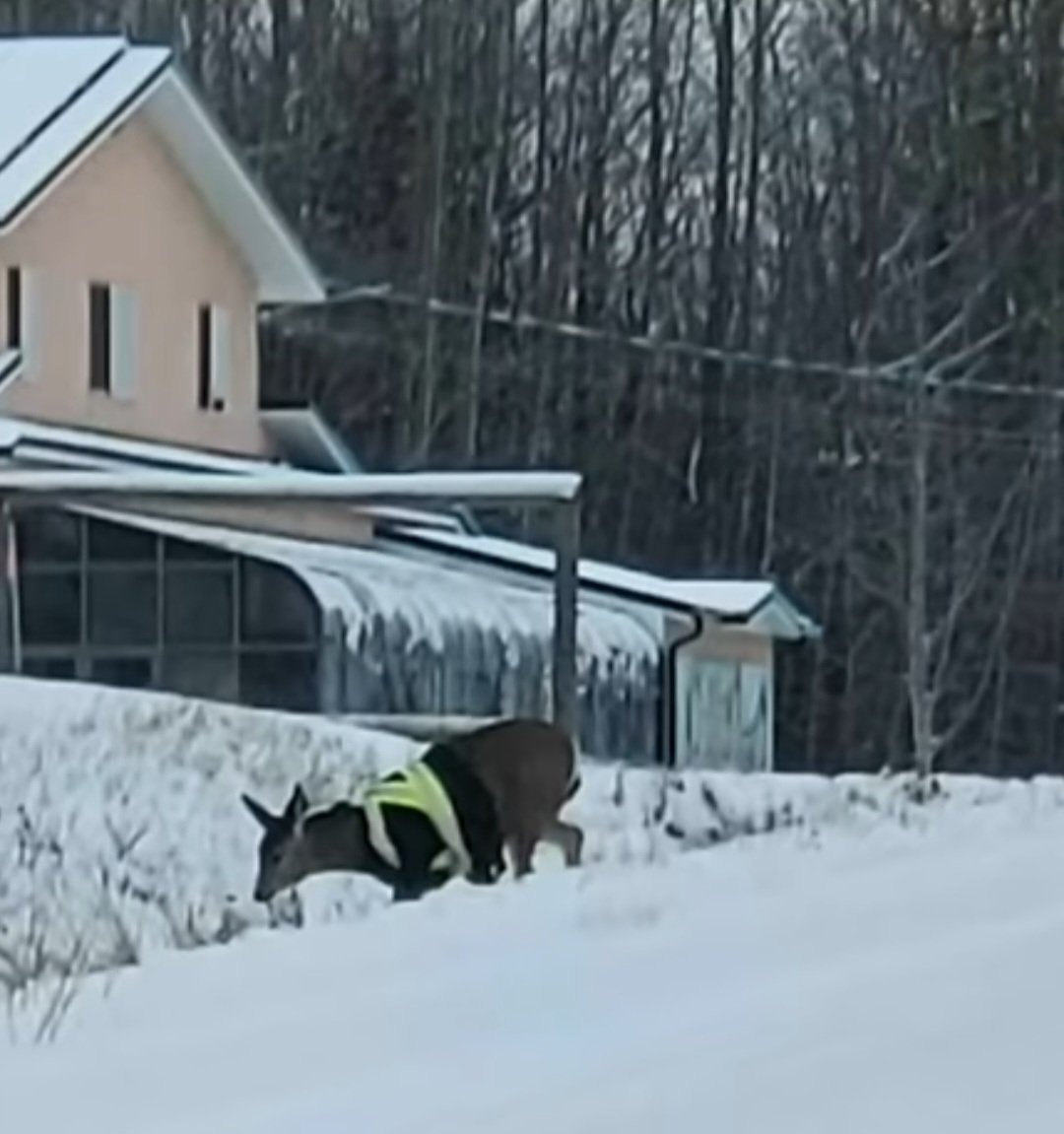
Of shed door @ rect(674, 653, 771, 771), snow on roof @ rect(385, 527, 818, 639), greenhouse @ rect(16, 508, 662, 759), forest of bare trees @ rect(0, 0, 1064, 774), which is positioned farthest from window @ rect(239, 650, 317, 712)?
forest of bare trees @ rect(0, 0, 1064, 774)

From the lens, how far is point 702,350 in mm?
49562

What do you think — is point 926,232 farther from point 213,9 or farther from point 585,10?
point 213,9

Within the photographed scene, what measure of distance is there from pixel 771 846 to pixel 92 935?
2659mm

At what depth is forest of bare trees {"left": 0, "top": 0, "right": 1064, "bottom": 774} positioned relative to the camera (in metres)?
48.4

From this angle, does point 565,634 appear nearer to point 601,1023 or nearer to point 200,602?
point 200,602

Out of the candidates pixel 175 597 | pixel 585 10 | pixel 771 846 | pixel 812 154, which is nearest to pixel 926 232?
pixel 812 154

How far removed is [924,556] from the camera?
44469 mm

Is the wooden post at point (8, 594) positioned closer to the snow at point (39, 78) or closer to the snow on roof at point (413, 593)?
the snow on roof at point (413, 593)

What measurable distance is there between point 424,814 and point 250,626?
1999cm

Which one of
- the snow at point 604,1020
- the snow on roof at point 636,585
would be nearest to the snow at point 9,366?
the snow on roof at point 636,585

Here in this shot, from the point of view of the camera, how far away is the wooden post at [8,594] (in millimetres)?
29958

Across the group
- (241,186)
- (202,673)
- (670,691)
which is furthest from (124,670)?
(241,186)

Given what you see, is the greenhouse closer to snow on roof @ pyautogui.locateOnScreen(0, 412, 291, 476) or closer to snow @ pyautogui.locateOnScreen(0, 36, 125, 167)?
snow on roof @ pyautogui.locateOnScreen(0, 412, 291, 476)

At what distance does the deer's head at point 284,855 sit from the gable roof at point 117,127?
20101 mm
